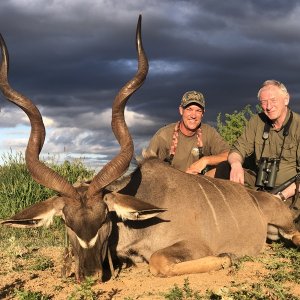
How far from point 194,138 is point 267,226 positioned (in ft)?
5.73

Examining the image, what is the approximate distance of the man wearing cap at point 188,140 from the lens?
21.6 feet

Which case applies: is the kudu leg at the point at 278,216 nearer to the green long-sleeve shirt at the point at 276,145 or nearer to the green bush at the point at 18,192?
the green long-sleeve shirt at the point at 276,145

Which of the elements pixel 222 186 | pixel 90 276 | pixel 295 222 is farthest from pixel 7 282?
pixel 295 222

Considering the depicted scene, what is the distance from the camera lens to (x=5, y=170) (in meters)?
9.43

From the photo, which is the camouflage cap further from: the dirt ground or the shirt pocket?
the dirt ground

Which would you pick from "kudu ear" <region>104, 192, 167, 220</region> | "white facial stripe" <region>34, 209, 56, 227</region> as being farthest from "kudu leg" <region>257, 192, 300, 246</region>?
"white facial stripe" <region>34, 209, 56, 227</region>

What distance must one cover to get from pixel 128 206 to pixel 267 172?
240 cm

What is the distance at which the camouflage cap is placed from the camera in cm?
653

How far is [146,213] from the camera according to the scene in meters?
4.09

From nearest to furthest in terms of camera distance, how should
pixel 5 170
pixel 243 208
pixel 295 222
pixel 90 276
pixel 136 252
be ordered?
pixel 90 276, pixel 136 252, pixel 243 208, pixel 295 222, pixel 5 170

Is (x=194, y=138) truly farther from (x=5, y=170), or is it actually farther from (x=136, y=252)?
(x=5, y=170)

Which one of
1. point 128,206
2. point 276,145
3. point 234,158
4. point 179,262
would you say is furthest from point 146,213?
point 276,145

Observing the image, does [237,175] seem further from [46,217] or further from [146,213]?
[46,217]

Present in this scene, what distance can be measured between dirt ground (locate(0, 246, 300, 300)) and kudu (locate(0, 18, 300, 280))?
0.42ft
